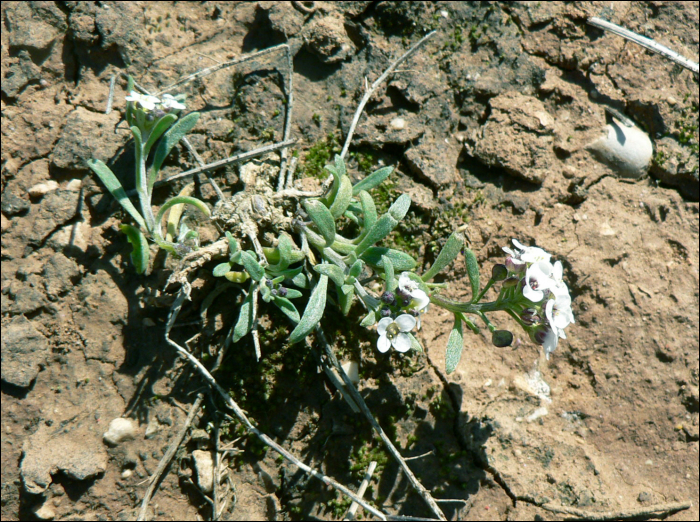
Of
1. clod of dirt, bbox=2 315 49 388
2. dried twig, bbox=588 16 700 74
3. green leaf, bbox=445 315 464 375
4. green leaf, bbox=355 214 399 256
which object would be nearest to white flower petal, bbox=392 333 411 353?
green leaf, bbox=445 315 464 375

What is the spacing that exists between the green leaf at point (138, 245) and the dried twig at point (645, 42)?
346 centimetres

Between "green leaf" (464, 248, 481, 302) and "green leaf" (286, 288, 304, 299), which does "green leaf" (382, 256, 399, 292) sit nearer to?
"green leaf" (464, 248, 481, 302)

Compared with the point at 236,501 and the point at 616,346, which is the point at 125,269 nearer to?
the point at 236,501

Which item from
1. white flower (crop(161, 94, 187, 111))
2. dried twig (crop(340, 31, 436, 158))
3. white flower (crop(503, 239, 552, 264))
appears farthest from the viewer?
dried twig (crop(340, 31, 436, 158))

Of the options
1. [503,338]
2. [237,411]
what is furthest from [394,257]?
[237,411]

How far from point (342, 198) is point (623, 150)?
2171 millimetres

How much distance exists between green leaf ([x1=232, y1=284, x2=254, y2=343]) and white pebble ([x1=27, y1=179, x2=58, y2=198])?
1500 mm

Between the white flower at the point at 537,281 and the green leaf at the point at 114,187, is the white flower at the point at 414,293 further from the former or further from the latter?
the green leaf at the point at 114,187

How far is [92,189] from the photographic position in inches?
120

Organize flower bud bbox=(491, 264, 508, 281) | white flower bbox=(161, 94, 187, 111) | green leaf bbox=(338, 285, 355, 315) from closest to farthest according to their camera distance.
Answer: flower bud bbox=(491, 264, 508, 281), green leaf bbox=(338, 285, 355, 315), white flower bbox=(161, 94, 187, 111)

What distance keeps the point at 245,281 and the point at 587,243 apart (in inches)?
90.6

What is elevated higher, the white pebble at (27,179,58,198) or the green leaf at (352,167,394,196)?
the green leaf at (352,167,394,196)

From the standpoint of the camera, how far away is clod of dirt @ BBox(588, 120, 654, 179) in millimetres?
3436

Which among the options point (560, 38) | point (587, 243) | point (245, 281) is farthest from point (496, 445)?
point (560, 38)
